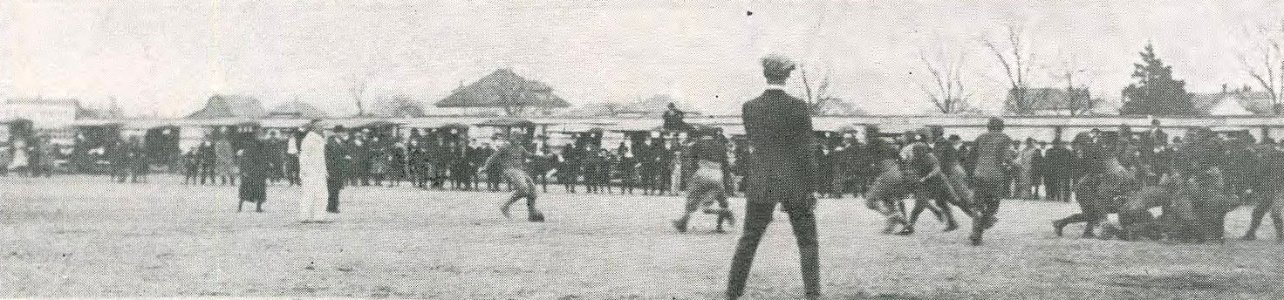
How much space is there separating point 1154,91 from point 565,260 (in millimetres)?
4400

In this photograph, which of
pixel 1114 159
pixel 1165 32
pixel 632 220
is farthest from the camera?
pixel 632 220

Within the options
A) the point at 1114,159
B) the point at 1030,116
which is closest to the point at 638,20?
the point at 1114,159

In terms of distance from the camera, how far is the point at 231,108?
37.4 feet

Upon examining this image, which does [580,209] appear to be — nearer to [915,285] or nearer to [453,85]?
[453,85]

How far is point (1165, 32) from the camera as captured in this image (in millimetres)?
7066

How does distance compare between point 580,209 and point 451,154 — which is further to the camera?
point 451,154

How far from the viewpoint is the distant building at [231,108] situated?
9695 mm

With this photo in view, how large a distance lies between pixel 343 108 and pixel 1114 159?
649 cm

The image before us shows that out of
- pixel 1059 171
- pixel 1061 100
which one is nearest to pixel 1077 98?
pixel 1061 100

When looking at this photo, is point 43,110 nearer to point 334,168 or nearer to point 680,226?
point 334,168

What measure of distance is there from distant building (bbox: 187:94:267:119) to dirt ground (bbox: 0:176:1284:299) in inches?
39.1

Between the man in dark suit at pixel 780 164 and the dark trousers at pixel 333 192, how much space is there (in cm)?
589

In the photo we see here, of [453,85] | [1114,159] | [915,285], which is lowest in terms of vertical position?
[915,285]

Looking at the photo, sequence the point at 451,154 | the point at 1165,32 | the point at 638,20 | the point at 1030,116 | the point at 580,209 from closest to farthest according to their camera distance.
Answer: the point at 1165,32 < the point at 638,20 < the point at 580,209 < the point at 1030,116 < the point at 451,154
